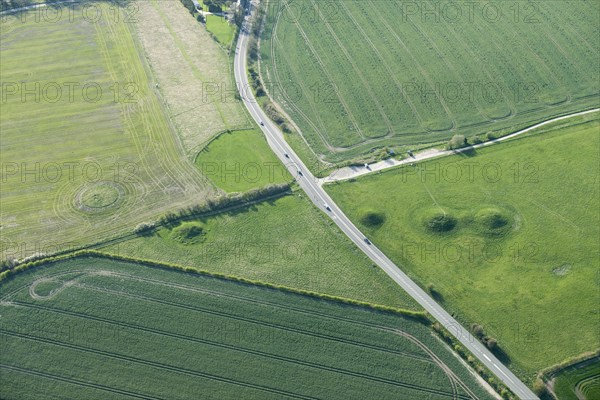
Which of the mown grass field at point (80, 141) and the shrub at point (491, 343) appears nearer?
the shrub at point (491, 343)

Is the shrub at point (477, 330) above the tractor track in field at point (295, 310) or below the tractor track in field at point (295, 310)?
above

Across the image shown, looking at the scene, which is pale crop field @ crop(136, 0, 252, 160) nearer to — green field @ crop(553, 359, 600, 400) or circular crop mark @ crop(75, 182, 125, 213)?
circular crop mark @ crop(75, 182, 125, 213)

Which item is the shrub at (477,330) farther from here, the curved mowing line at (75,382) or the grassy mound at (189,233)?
the curved mowing line at (75,382)

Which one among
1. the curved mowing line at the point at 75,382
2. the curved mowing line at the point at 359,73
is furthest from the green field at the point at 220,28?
the curved mowing line at the point at 75,382

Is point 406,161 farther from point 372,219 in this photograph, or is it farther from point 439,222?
point 372,219

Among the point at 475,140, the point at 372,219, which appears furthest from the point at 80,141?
the point at 475,140

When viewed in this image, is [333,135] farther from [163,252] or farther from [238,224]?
[163,252]

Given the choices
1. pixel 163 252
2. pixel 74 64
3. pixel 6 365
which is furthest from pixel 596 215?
pixel 74 64
